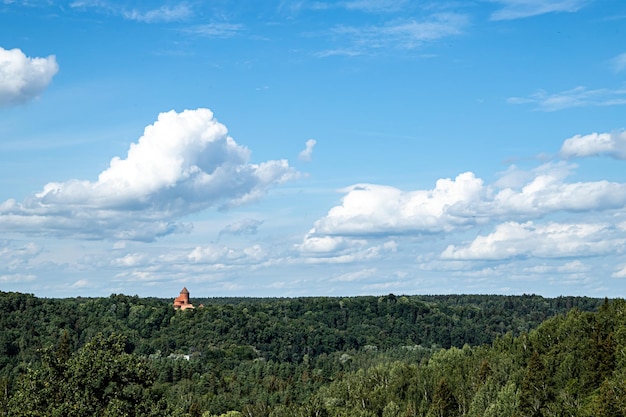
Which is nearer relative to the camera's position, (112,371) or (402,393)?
(112,371)

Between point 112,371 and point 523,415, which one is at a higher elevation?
point 112,371

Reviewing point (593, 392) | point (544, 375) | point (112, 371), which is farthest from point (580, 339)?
point (112, 371)

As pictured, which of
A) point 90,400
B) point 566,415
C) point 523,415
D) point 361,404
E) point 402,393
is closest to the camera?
point 90,400

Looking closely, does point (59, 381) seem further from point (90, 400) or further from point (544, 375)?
point (544, 375)

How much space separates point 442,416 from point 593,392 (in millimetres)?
32404

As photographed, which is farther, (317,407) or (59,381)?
(317,407)

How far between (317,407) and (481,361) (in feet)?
148

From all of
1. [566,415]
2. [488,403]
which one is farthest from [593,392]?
[488,403]

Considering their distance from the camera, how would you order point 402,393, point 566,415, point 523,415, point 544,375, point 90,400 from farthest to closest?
point 402,393, point 544,375, point 523,415, point 566,415, point 90,400

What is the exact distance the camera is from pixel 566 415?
411 ft

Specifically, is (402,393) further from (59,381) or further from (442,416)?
(59,381)

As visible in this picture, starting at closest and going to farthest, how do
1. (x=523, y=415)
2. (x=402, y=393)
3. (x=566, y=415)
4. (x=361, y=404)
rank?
(x=566, y=415)
(x=523, y=415)
(x=361, y=404)
(x=402, y=393)

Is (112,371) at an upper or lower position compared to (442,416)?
upper

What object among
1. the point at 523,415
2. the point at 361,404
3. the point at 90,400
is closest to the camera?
the point at 90,400
